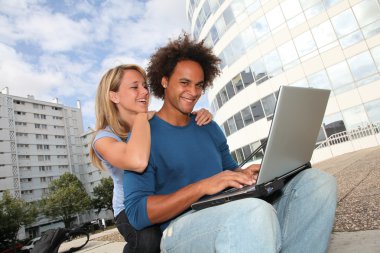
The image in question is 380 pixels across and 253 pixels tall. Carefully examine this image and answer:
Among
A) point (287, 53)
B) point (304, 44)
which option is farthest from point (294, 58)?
point (304, 44)

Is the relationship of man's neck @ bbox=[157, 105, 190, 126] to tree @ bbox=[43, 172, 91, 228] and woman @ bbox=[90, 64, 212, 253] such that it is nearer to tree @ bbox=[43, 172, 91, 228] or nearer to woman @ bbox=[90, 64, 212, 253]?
woman @ bbox=[90, 64, 212, 253]

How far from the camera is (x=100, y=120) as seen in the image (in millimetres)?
2336

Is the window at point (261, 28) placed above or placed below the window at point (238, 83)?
above

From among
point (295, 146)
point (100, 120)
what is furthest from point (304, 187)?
point (100, 120)

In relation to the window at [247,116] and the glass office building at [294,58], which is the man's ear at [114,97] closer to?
the glass office building at [294,58]

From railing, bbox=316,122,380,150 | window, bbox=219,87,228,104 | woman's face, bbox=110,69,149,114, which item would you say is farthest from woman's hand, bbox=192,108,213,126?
window, bbox=219,87,228,104

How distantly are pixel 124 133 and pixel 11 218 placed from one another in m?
38.5

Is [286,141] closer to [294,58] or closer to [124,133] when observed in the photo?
[124,133]

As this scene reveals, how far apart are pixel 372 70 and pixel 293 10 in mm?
5684

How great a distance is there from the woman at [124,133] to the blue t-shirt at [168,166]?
8cm

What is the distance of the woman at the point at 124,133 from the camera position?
1578 mm

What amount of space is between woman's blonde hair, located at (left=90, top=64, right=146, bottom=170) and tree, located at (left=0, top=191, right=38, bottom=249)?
118 ft

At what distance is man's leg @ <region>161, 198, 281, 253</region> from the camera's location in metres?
1.06

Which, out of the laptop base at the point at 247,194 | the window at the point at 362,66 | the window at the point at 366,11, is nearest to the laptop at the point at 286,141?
the laptop base at the point at 247,194
